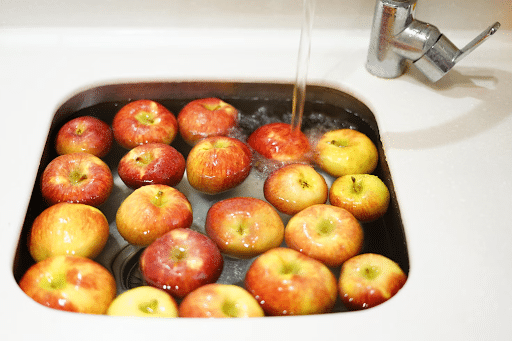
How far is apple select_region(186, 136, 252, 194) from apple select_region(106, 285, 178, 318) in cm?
24

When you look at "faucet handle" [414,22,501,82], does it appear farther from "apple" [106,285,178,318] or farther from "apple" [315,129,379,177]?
"apple" [106,285,178,318]

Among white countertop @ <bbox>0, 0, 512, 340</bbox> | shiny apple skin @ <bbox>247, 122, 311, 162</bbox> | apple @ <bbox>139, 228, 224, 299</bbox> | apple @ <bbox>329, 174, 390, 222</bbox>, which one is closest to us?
white countertop @ <bbox>0, 0, 512, 340</bbox>

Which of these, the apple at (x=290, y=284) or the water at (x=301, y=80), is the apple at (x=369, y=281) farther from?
the water at (x=301, y=80)

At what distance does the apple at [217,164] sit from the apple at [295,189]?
0.06 meters

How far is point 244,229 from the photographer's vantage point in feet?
2.41

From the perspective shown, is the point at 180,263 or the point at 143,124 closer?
the point at 180,263

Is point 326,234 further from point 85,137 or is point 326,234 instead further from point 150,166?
point 85,137

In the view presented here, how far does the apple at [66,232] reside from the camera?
68 cm

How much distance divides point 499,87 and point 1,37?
1.01m

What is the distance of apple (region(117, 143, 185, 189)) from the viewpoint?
0.81 meters

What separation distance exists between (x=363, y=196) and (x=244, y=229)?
0.21 metres

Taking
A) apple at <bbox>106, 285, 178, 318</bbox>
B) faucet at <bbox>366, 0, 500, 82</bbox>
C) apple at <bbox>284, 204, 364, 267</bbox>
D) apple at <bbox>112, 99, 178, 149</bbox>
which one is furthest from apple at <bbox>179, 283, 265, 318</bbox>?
faucet at <bbox>366, 0, 500, 82</bbox>

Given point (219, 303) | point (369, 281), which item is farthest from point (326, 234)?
point (219, 303)

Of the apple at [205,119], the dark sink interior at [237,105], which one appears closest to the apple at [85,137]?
the dark sink interior at [237,105]
